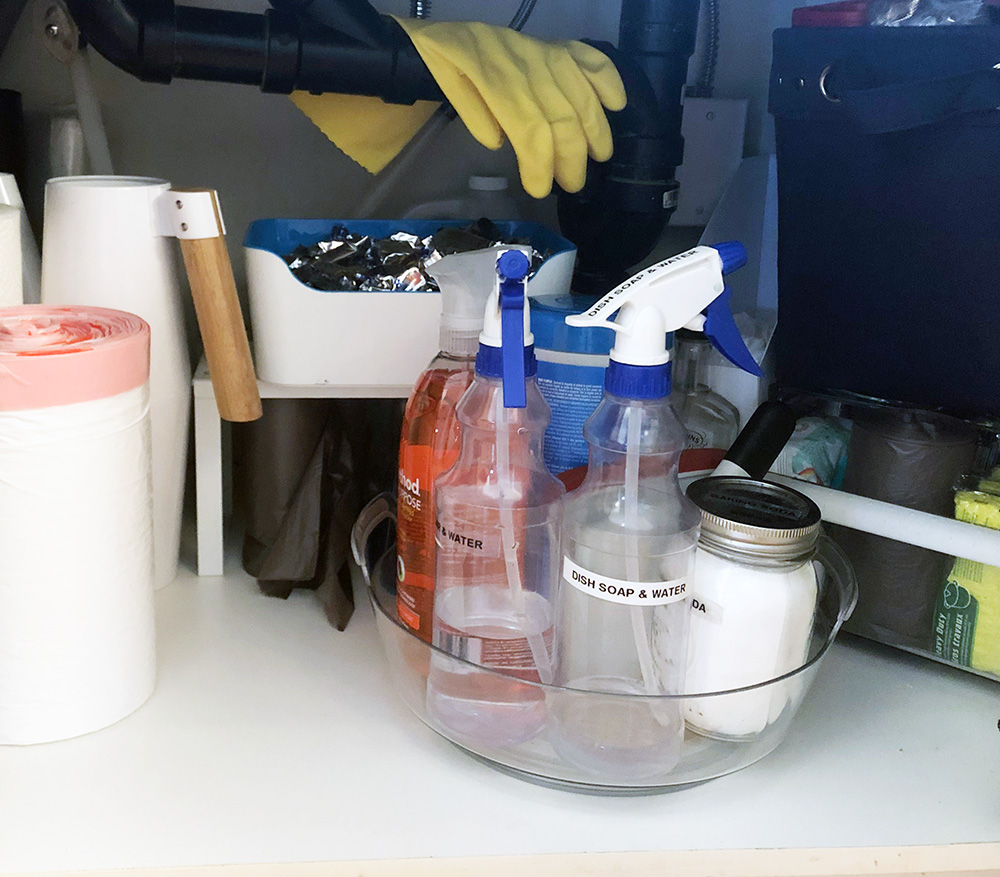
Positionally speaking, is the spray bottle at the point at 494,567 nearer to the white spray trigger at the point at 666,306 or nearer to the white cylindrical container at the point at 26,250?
the white spray trigger at the point at 666,306

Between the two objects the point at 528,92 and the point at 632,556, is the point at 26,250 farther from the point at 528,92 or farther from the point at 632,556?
the point at 632,556

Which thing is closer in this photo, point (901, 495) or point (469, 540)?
point (469, 540)

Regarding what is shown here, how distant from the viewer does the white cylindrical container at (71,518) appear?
0.58 m

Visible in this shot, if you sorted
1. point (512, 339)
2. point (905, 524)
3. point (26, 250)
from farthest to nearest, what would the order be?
point (26, 250) < point (905, 524) < point (512, 339)

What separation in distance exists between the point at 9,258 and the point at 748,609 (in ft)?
1.73

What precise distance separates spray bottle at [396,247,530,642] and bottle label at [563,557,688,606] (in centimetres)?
13

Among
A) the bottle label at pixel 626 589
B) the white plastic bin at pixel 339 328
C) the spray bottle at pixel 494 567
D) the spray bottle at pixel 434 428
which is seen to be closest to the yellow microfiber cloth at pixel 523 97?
the white plastic bin at pixel 339 328

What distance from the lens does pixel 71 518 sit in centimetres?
60

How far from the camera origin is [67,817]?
560 mm

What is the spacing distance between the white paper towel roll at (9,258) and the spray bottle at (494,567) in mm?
306

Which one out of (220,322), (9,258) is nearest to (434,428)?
(220,322)

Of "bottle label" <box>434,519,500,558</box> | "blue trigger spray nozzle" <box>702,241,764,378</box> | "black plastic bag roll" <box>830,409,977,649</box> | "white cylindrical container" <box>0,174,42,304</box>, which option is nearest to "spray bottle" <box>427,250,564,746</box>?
"bottle label" <box>434,519,500,558</box>

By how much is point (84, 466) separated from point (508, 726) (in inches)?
12.2

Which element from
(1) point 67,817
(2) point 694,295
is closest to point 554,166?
(2) point 694,295
